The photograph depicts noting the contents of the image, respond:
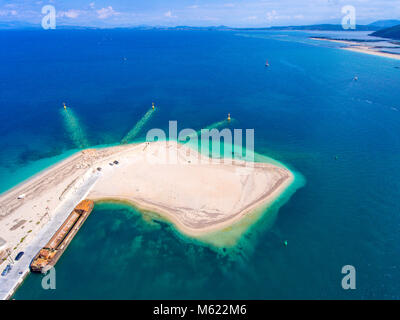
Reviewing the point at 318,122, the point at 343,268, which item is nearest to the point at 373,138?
the point at 318,122

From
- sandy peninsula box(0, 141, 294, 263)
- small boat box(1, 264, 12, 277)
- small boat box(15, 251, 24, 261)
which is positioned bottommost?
small boat box(1, 264, 12, 277)

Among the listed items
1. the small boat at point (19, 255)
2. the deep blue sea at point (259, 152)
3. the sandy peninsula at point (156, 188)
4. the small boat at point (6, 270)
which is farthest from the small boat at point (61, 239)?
the sandy peninsula at point (156, 188)

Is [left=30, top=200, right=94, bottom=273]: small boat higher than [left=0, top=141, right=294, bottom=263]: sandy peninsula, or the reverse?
[left=0, top=141, right=294, bottom=263]: sandy peninsula

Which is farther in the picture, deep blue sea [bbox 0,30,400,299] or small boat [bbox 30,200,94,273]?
small boat [bbox 30,200,94,273]

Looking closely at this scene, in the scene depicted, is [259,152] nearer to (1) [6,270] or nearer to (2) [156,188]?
(2) [156,188]

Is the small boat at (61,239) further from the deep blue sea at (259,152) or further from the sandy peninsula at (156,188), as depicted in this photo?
the sandy peninsula at (156,188)

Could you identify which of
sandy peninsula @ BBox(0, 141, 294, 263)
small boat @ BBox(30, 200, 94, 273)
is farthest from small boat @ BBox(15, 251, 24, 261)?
small boat @ BBox(30, 200, 94, 273)

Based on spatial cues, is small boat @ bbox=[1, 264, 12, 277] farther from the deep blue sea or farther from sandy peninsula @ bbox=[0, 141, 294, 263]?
the deep blue sea

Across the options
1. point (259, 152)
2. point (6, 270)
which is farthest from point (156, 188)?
point (259, 152)
